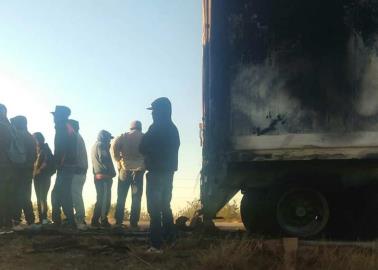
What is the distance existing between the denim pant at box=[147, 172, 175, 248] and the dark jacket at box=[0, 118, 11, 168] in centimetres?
265

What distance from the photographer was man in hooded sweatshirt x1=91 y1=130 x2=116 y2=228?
9320 mm

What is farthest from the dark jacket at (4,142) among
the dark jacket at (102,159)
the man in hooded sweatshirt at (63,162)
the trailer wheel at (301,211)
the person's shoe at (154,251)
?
the trailer wheel at (301,211)

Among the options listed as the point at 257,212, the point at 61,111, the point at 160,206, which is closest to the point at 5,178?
the point at 61,111

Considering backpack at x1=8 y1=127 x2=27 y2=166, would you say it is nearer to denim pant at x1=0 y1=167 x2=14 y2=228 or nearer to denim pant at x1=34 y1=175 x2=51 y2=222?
denim pant at x1=0 y1=167 x2=14 y2=228

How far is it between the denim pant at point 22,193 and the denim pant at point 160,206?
275 centimetres

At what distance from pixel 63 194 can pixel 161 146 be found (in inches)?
83.0

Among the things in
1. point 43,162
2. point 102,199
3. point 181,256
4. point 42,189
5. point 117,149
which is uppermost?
point 117,149

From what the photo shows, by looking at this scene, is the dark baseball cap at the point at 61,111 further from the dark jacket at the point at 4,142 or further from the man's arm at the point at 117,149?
the man's arm at the point at 117,149

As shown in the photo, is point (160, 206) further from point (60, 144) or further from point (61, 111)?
point (61, 111)

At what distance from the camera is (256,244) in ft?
19.0

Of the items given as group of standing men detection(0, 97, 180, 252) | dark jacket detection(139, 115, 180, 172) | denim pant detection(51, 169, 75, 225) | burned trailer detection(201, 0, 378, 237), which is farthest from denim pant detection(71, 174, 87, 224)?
burned trailer detection(201, 0, 378, 237)

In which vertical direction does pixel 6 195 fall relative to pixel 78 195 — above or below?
above

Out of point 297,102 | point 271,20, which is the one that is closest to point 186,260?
point 297,102

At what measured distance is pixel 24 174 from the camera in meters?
8.66
